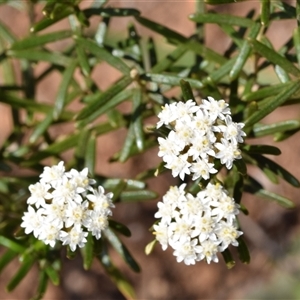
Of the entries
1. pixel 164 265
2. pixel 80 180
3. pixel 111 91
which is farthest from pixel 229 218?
pixel 164 265

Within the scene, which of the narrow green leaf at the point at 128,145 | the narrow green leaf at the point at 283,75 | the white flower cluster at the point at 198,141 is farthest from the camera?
the narrow green leaf at the point at 128,145

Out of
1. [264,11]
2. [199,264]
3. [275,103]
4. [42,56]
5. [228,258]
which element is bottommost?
[199,264]

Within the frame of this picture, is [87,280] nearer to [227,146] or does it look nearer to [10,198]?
[10,198]

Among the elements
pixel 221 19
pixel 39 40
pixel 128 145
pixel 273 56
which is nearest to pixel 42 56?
pixel 39 40

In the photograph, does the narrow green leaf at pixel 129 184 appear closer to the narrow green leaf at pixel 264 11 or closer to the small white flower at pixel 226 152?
the small white flower at pixel 226 152

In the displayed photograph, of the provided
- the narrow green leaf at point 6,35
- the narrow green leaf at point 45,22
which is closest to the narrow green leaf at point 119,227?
the narrow green leaf at point 45,22

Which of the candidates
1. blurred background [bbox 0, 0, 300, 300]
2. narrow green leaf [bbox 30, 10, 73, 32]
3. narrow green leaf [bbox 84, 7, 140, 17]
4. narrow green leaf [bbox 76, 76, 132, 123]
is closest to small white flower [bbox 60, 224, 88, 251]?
narrow green leaf [bbox 76, 76, 132, 123]

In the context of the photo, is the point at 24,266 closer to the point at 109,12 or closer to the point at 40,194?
the point at 40,194
